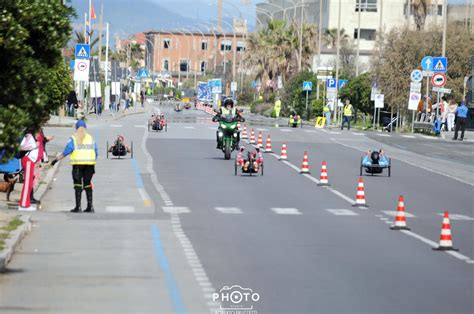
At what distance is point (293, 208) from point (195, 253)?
302 inches

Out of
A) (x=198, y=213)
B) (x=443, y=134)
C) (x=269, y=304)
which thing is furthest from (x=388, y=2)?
(x=269, y=304)

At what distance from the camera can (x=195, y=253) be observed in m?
17.6

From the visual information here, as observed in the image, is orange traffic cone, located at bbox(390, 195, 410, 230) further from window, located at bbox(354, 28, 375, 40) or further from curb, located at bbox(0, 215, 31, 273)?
window, located at bbox(354, 28, 375, 40)

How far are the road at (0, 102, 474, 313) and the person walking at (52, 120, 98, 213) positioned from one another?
604 millimetres

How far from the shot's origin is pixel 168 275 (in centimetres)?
1541

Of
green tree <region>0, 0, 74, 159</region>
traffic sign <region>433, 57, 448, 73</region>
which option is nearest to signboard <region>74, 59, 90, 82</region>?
traffic sign <region>433, 57, 448, 73</region>

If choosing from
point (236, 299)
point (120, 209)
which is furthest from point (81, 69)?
point (236, 299)

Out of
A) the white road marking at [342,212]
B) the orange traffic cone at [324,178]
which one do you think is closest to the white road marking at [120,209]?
the white road marking at [342,212]

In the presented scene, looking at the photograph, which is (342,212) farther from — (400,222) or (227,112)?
(227,112)

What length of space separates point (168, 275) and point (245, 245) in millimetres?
3374

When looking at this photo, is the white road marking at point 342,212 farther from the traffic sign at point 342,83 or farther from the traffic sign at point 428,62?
the traffic sign at point 342,83

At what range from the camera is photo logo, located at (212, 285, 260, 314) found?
41.9ft

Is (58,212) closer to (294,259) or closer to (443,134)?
(294,259)

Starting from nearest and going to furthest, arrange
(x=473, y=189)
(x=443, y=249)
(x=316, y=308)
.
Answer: (x=316, y=308) < (x=443, y=249) < (x=473, y=189)
